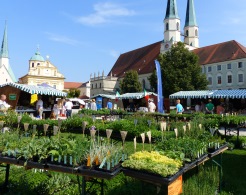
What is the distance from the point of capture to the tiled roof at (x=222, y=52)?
155 feet

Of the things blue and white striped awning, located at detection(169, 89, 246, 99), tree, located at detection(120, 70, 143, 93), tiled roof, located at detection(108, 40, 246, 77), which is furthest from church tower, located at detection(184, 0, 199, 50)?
blue and white striped awning, located at detection(169, 89, 246, 99)

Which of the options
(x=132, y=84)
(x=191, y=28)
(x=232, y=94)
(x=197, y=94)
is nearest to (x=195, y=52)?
(x=191, y=28)

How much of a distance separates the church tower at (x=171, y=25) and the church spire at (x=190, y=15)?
6194 millimetres

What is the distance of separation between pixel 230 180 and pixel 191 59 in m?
35.1

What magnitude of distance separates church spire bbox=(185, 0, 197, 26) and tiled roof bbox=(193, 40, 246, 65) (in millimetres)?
11646

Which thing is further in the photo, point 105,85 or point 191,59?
point 105,85

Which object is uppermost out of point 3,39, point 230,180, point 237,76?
point 3,39

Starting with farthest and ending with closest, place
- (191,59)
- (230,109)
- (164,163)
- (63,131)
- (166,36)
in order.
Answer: (166,36), (191,59), (230,109), (63,131), (164,163)

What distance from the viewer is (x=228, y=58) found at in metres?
48.2

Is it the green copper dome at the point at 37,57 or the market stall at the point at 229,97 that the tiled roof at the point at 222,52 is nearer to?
the market stall at the point at 229,97

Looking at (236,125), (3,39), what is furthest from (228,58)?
(3,39)

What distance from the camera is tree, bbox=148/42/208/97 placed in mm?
37594

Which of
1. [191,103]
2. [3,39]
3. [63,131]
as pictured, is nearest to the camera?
[63,131]

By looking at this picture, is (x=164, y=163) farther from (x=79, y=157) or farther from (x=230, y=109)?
(x=230, y=109)
